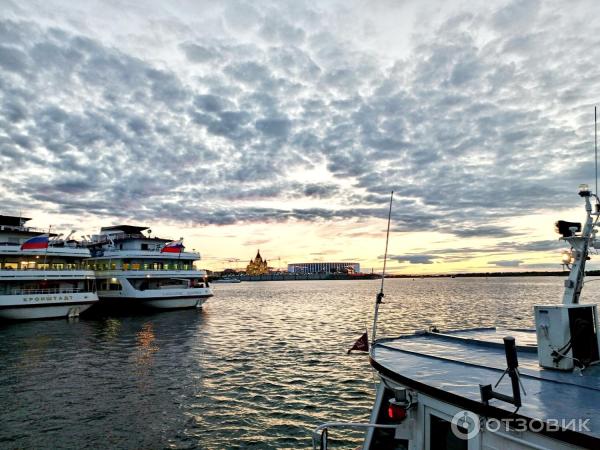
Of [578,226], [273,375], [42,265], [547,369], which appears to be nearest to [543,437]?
[547,369]

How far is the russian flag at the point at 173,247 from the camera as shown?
205 ft

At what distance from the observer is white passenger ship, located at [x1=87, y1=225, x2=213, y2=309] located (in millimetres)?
57812

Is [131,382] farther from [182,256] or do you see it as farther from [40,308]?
[182,256]

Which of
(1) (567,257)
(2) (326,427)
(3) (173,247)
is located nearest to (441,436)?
(2) (326,427)

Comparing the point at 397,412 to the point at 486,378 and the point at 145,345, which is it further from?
the point at 145,345

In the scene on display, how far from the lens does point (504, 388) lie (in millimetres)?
7293

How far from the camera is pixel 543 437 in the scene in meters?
5.53

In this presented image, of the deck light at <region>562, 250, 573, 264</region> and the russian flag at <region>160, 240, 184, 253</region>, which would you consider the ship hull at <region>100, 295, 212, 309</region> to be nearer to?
the russian flag at <region>160, 240, 184, 253</region>

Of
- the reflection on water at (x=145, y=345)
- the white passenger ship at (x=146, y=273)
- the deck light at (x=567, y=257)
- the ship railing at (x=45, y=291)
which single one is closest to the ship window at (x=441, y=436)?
the deck light at (x=567, y=257)

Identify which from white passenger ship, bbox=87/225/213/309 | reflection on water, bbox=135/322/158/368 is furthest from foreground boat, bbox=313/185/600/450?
white passenger ship, bbox=87/225/213/309

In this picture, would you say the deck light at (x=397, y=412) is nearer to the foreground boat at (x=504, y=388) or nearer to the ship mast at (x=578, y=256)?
the foreground boat at (x=504, y=388)

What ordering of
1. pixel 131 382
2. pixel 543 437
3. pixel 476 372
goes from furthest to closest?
pixel 131 382, pixel 476 372, pixel 543 437

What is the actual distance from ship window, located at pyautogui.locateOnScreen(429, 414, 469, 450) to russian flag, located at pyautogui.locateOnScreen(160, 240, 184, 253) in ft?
197

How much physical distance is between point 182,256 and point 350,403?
50916mm
